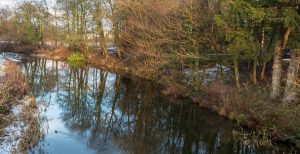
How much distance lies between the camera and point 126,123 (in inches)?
617

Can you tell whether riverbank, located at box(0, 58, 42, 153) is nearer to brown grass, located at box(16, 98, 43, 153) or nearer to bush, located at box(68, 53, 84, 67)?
brown grass, located at box(16, 98, 43, 153)

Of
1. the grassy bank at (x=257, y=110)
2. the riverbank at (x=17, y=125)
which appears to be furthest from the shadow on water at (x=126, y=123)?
the grassy bank at (x=257, y=110)

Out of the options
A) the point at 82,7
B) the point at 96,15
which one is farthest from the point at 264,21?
the point at 82,7

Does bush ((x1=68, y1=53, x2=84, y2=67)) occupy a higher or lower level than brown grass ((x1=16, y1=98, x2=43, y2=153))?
higher

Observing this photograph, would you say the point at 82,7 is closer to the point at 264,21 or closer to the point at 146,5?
the point at 146,5

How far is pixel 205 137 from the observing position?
14.1 meters

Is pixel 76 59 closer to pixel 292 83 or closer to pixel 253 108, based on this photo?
pixel 253 108

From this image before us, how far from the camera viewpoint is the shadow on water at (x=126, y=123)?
492 inches

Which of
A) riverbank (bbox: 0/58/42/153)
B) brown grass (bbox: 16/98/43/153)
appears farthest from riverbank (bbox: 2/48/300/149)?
riverbank (bbox: 0/58/42/153)

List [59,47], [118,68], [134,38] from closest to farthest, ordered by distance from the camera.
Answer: [134,38] < [118,68] < [59,47]

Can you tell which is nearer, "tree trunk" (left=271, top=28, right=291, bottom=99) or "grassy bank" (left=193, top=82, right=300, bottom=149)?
"grassy bank" (left=193, top=82, right=300, bottom=149)

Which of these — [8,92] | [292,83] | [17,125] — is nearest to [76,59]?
[8,92]

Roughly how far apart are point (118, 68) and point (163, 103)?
15581mm

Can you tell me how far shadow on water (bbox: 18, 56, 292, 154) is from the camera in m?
12.5
